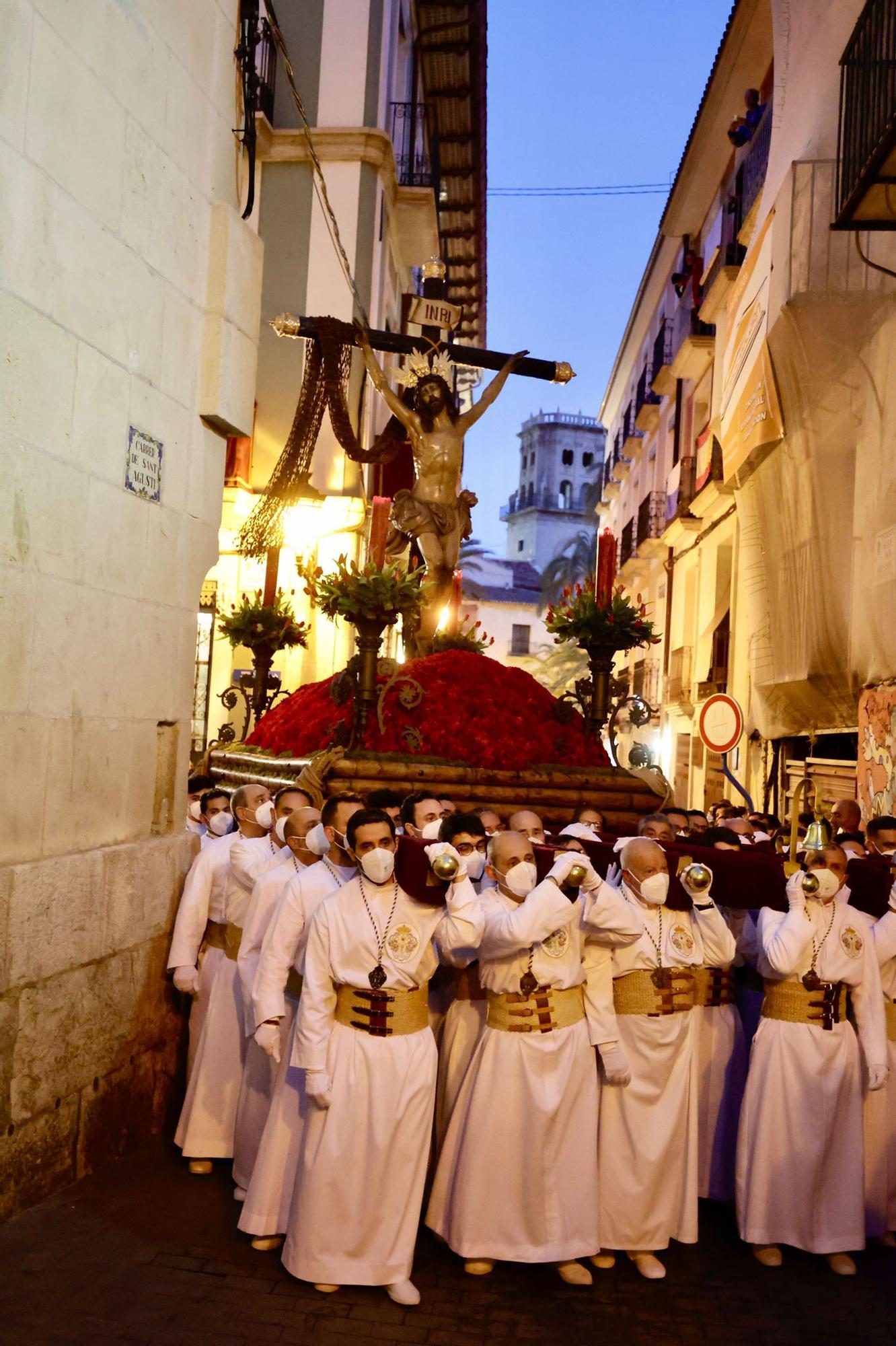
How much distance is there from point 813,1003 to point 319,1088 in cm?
210

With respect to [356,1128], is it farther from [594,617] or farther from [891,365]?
[891,365]

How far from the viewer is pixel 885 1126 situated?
5383mm

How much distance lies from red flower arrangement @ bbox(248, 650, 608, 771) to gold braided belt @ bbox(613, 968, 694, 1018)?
11.8 feet

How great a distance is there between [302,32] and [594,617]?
506 inches

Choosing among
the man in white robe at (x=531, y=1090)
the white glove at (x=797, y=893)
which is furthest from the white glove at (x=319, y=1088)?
the white glove at (x=797, y=893)

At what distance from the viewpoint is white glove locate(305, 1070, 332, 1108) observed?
4.41 meters

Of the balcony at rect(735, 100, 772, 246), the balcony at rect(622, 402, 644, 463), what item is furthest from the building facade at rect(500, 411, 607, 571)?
the balcony at rect(735, 100, 772, 246)

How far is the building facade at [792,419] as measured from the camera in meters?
10.4

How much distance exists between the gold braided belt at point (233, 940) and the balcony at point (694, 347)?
1792cm

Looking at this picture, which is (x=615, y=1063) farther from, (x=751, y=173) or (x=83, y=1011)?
(x=751, y=173)

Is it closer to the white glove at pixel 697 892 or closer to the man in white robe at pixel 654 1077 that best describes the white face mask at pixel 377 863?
the man in white robe at pixel 654 1077

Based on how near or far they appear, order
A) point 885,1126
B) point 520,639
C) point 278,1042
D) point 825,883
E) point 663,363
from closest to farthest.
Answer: point 278,1042
point 825,883
point 885,1126
point 663,363
point 520,639

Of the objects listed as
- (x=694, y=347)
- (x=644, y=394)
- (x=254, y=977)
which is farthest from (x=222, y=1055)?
(x=644, y=394)

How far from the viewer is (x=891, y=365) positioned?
1027cm
